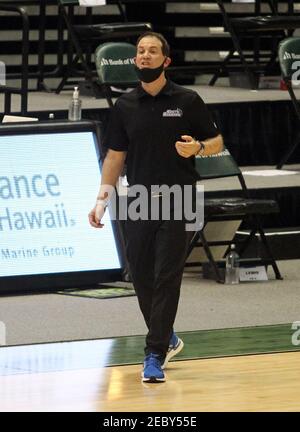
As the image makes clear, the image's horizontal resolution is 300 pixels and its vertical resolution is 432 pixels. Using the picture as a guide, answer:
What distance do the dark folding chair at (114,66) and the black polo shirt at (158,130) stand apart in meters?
3.50

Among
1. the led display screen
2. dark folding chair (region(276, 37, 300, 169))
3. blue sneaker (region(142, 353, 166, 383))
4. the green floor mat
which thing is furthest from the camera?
dark folding chair (region(276, 37, 300, 169))

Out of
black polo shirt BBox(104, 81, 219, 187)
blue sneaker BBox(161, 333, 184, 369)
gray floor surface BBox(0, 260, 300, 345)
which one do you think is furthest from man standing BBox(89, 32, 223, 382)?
gray floor surface BBox(0, 260, 300, 345)

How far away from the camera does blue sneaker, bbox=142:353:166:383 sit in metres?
7.41

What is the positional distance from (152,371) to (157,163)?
1009 millimetres

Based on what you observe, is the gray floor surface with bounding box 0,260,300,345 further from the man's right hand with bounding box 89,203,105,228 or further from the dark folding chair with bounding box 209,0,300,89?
the dark folding chair with bounding box 209,0,300,89

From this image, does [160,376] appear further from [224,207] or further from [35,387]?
[224,207]

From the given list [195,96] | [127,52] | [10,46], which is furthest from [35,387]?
[10,46]

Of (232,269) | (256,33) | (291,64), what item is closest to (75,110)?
(232,269)

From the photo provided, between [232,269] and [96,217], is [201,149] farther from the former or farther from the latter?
[232,269]

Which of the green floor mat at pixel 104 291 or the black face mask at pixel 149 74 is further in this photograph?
the green floor mat at pixel 104 291

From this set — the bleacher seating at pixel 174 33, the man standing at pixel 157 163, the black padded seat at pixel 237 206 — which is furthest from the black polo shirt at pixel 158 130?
the bleacher seating at pixel 174 33

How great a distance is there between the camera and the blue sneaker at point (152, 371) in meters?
7.41

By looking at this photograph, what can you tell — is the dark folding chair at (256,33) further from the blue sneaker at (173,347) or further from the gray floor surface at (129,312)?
the blue sneaker at (173,347)

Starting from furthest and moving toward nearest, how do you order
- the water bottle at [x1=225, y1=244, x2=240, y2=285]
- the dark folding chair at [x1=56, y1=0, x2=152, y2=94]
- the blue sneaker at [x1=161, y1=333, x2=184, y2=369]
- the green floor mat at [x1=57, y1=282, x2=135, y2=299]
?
the dark folding chair at [x1=56, y1=0, x2=152, y2=94]
the water bottle at [x1=225, y1=244, x2=240, y2=285]
the green floor mat at [x1=57, y1=282, x2=135, y2=299]
the blue sneaker at [x1=161, y1=333, x2=184, y2=369]
